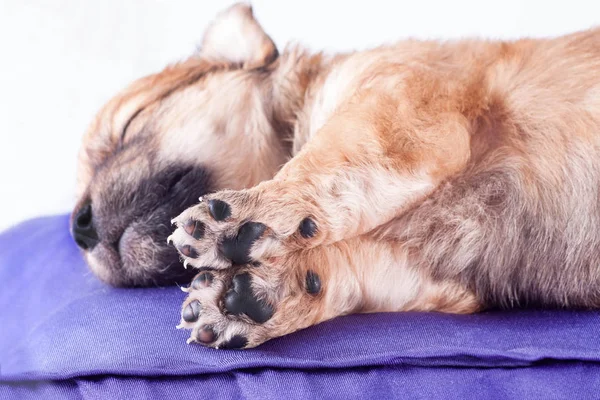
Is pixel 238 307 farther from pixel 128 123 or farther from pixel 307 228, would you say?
pixel 128 123

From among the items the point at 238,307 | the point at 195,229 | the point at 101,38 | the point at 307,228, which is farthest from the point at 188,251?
the point at 101,38

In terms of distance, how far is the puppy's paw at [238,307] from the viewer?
1771 millimetres

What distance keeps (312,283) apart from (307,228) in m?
0.19

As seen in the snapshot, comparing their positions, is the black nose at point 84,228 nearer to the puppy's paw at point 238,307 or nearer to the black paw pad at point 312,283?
the puppy's paw at point 238,307

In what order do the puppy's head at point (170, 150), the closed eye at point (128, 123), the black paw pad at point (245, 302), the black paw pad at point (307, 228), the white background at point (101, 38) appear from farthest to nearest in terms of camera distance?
the white background at point (101, 38)
the closed eye at point (128, 123)
the puppy's head at point (170, 150)
the black paw pad at point (307, 228)
the black paw pad at point (245, 302)

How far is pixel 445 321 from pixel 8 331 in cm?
153

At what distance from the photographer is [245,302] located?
69.4 inches

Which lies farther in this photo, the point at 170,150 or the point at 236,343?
the point at 170,150

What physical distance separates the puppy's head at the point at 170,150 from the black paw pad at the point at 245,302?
2.29ft

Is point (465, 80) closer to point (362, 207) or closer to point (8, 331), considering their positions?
point (362, 207)

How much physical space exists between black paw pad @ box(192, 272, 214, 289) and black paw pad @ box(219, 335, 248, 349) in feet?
0.52

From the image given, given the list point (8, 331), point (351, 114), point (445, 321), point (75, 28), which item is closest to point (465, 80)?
point (351, 114)

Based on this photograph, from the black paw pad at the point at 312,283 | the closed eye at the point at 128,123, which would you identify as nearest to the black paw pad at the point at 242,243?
the black paw pad at the point at 312,283

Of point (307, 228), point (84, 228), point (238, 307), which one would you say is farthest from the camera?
point (84, 228)
